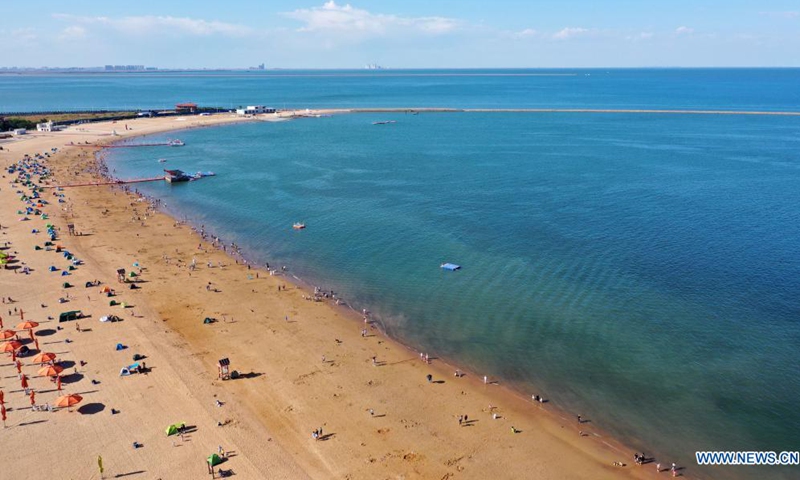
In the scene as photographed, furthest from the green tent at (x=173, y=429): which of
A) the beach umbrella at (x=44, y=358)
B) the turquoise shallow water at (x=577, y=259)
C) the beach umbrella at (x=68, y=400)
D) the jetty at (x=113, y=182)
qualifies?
the jetty at (x=113, y=182)

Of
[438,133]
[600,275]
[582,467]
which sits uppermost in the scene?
[438,133]

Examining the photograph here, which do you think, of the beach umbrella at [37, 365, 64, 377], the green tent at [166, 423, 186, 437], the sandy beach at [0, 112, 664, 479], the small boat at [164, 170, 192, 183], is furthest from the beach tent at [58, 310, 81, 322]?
the small boat at [164, 170, 192, 183]

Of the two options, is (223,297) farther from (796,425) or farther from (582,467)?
(796,425)

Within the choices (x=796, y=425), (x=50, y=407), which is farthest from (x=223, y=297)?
(x=796, y=425)

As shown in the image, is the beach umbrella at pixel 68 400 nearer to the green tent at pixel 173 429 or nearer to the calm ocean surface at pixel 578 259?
the green tent at pixel 173 429

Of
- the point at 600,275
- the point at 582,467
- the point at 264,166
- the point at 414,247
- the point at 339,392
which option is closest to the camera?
the point at 582,467

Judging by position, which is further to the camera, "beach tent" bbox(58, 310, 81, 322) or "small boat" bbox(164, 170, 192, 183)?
"small boat" bbox(164, 170, 192, 183)

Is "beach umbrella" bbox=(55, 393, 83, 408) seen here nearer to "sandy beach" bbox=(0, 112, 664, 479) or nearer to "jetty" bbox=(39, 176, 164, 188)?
"sandy beach" bbox=(0, 112, 664, 479)
